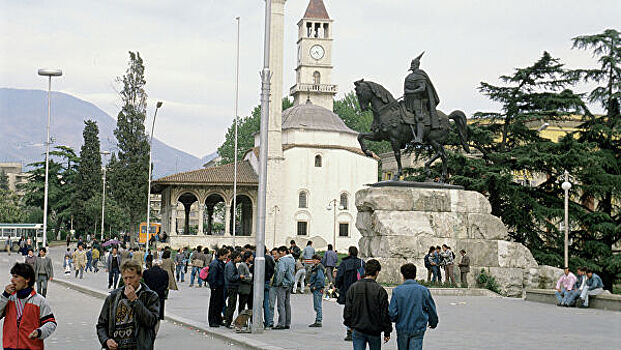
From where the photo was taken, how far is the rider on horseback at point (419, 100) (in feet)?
79.8

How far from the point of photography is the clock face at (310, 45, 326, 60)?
3492 inches

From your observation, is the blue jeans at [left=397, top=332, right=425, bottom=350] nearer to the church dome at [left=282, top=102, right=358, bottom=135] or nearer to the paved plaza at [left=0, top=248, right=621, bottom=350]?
the paved plaza at [left=0, top=248, right=621, bottom=350]

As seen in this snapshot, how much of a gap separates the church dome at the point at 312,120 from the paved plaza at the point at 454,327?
2106 inches

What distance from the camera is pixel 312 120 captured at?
2990 inches

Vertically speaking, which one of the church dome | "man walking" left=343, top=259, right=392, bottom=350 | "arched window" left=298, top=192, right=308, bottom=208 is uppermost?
the church dome

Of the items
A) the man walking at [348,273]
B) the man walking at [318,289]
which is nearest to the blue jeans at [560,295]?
the man walking at [318,289]

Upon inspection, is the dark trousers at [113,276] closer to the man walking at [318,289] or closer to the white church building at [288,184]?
the man walking at [318,289]

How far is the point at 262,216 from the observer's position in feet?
46.9

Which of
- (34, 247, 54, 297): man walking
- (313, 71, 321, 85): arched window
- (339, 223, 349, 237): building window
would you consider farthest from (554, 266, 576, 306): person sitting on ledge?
(313, 71, 321, 85): arched window

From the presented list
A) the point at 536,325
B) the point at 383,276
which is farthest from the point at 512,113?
the point at 536,325

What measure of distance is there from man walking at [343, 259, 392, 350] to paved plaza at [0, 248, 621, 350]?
339cm

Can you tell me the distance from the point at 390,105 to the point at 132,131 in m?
44.3

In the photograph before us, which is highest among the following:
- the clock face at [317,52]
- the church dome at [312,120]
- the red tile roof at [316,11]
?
the red tile roof at [316,11]

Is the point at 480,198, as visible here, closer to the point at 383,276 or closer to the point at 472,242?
the point at 472,242
